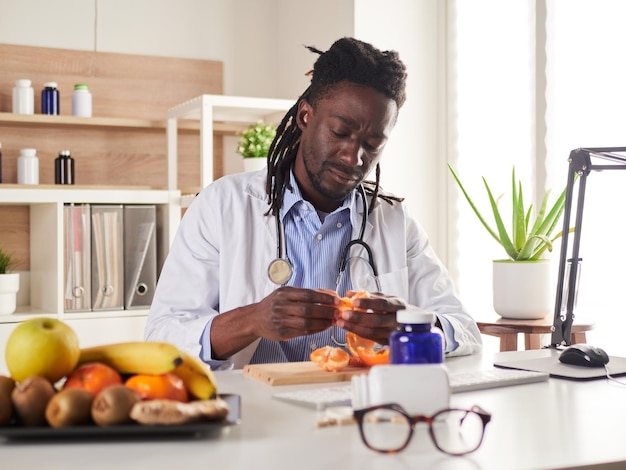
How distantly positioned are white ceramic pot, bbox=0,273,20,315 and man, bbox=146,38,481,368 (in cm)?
141

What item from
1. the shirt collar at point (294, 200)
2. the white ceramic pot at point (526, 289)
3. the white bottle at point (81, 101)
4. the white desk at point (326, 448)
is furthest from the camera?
the white bottle at point (81, 101)

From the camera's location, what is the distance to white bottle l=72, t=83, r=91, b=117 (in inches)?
142

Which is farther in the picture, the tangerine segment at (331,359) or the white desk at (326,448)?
the tangerine segment at (331,359)

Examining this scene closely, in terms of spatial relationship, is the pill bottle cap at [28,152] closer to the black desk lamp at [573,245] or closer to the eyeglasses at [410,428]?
the black desk lamp at [573,245]

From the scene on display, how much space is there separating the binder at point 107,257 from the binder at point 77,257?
0.02 meters

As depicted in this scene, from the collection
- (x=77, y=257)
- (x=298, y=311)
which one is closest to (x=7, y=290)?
(x=77, y=257)

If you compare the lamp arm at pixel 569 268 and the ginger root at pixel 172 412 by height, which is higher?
the lamp arm at pixel 569 268

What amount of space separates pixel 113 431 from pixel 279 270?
968 mm

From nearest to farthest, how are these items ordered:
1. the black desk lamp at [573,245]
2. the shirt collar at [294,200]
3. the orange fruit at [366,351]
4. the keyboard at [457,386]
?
1. the keyboard at [457,386]
2. the orange fruit at [366,351]
3. the black desk lamp at [573,245]
4. the shirt collar at [294,200]

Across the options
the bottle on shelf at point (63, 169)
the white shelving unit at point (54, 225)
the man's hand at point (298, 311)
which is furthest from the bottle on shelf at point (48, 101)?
the man's hand at point (298, 311)

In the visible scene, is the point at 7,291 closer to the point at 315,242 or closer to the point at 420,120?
the point at 315,242

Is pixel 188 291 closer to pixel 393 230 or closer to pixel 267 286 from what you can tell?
pixel 267 286

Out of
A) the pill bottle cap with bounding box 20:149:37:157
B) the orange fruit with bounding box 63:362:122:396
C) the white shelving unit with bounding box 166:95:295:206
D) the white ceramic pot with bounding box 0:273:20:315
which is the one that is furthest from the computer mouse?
the pill bottle cap with bounding box 20:149:37:157

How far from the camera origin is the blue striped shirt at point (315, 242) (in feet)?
6.70
